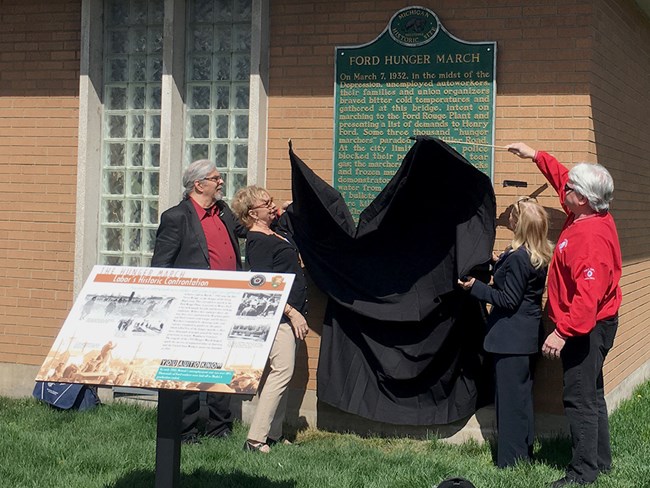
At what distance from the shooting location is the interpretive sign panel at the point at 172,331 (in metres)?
5.11

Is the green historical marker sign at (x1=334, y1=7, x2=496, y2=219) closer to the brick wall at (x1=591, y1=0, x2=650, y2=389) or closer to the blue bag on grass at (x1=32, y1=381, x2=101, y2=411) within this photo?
the brick wall at (x1=591, y1=0, x2=650, y2=389)

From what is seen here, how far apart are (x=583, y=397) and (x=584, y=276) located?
31.9 inches

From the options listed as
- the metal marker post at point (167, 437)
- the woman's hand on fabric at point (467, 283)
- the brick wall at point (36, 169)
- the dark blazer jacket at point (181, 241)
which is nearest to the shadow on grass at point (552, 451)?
the woman's hand on fabric at point (467, 283)

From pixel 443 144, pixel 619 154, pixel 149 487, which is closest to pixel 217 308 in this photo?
Answer: pixel 149 487

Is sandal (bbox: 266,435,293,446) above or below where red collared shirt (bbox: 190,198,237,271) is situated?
Answer: below

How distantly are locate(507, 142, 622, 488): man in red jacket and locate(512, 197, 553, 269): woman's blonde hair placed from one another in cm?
Result: 20

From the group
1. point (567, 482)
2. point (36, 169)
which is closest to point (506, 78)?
point (567, 482)

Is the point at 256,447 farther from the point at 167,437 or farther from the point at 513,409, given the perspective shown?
the point at 167,437

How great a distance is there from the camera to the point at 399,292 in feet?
25.8

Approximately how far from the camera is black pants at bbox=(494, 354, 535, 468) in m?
7.21

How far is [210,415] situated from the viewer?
319 inches

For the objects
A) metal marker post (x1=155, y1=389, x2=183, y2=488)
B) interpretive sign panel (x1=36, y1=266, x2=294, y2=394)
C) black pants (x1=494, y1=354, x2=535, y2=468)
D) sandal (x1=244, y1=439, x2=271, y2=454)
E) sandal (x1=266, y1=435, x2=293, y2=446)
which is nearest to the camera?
interpretive sign panel (x1=36, y1=266, x2=294, y2=394)

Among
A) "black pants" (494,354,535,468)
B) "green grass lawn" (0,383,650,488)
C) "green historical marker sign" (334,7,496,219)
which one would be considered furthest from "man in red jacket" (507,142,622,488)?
"green historical marker sign" (334,7,496,219)

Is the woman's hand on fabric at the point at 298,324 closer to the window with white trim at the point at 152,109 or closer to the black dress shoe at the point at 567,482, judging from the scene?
the window with white trim at the point at 152,109
